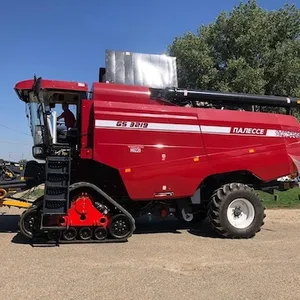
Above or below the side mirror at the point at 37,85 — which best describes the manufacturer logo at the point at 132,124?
below

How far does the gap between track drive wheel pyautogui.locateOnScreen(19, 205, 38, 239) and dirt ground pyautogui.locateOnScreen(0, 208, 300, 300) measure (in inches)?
10.4

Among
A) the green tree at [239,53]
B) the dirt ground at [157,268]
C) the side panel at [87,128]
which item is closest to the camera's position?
the dirt ground at [157,268]

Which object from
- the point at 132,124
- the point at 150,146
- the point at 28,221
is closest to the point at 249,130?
the point at 150,146

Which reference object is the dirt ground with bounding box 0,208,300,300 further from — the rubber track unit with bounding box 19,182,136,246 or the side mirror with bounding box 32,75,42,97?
the side mirror with bounding box 32,75,42,97

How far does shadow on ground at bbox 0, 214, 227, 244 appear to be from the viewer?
31.3 feet

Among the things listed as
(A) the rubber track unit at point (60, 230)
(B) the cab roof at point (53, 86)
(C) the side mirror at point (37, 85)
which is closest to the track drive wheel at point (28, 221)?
(A) the rubber track unit at point (60, 230)

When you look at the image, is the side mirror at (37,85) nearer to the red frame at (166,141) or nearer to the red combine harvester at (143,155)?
the red combine harvester at (143,155)

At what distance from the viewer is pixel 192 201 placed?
9.30 metres

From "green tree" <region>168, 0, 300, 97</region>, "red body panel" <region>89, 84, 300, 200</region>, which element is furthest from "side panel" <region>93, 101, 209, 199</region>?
"green tree" <region>168, 0, 300, 97</region>

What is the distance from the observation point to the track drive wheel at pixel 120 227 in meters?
8.40

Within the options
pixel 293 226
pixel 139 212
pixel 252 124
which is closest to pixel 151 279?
pixel 139 212

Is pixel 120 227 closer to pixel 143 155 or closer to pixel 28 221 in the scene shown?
pixel 143 155

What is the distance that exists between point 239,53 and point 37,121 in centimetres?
1697

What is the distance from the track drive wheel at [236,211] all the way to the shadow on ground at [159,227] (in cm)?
38
